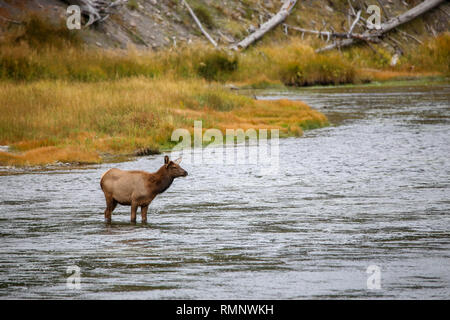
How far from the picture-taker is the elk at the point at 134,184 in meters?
13.3

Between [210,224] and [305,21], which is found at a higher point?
[305,21]

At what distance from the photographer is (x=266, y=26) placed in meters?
49.9

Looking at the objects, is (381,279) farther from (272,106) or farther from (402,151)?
(272,106)

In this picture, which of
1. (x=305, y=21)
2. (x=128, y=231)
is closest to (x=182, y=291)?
(x=128, y=231)

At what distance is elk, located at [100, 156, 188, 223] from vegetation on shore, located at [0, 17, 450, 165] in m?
8.05

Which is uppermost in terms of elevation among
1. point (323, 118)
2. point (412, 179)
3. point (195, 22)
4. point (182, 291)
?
point (195, 22)

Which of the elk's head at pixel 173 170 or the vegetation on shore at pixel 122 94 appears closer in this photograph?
the elk's head at pixel 173 170

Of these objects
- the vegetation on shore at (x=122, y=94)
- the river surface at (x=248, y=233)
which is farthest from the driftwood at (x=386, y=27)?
the river surface at (x=248, y=233)

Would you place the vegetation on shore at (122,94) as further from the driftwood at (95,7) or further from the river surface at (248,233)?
the driftwood at (95,7)

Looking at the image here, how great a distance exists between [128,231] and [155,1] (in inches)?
1520

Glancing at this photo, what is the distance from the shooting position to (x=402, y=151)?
76.9 ft

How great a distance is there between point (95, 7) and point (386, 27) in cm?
1869

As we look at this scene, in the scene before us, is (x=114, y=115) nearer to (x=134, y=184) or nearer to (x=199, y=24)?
(x=134, y=184)

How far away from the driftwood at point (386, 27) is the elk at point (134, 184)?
116ft
